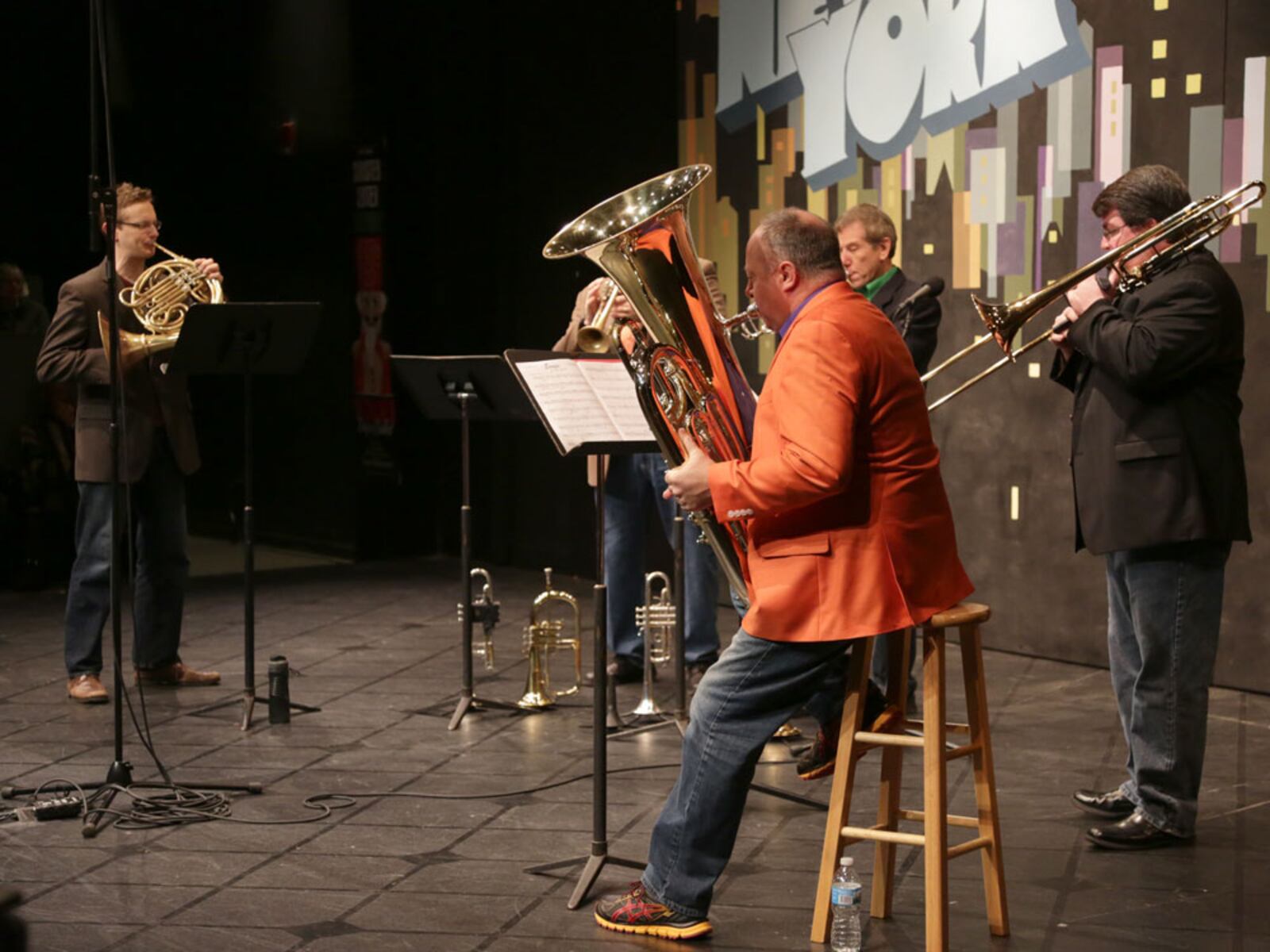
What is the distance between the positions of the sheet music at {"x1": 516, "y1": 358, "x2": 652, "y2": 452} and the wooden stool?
0.97m

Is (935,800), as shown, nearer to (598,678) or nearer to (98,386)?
(598,678)

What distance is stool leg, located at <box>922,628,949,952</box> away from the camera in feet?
12.1

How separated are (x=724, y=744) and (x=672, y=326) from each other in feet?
3.12

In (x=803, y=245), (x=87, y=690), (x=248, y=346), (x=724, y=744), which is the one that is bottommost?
(x=87, y=690)

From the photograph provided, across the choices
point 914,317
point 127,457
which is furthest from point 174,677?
point 914,317

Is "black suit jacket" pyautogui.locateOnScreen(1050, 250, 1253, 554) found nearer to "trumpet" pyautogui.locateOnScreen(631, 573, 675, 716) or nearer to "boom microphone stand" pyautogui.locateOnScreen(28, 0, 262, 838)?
"trumpet" pyautogui.locateOnScreen(631, 573, 675, 716)

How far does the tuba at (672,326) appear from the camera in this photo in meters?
3.86

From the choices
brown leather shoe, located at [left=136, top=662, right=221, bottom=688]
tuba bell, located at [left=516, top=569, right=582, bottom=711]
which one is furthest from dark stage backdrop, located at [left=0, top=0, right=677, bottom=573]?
brown leather shoe, located at [left=136, top=662, right=221, bottom=688]

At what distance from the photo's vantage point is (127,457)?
244 inches

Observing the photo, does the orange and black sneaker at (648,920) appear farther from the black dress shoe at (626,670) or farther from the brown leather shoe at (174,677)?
the brown leather shoe at (174,677)

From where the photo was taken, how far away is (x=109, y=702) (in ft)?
21.0

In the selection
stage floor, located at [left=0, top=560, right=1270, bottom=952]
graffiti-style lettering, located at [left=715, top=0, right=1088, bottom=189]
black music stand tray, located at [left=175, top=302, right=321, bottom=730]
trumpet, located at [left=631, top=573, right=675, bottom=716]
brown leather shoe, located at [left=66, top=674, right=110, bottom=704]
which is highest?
graffiti-style lettering, located at [left=715, top=0, right=1088, bottom=189]

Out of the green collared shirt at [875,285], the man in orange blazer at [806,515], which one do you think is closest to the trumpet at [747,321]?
the man in orange blazer at [806,515]

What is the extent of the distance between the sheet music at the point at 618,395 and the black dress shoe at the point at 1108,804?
1681 mm
